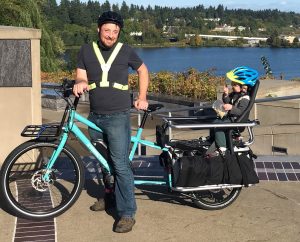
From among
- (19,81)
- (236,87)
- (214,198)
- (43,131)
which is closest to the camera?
(43,131)

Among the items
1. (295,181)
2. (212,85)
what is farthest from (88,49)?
(212,85)

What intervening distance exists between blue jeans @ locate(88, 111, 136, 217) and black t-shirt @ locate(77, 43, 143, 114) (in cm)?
8

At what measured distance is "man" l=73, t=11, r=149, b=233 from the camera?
414 centimetres

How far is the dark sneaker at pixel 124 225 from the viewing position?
165 inches

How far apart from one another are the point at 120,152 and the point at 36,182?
79cm

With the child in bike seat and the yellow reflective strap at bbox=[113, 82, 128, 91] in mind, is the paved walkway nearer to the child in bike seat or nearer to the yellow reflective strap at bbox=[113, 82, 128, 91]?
the child in bike seat

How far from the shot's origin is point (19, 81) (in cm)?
560

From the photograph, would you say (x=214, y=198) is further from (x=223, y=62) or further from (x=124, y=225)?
(x=223, y=62)

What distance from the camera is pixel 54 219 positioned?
4.44 metres

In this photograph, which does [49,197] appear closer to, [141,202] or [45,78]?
[141,202]

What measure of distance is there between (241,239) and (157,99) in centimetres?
1071

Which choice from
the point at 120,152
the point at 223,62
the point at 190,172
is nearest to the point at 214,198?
the point at 190,172

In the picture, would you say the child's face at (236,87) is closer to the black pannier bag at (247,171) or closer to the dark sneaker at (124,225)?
the black pannier bag at (247,171)

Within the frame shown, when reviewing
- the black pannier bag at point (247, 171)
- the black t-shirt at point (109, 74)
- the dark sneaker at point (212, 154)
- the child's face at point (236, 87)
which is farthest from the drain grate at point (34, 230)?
the child's face at point (236, 87)
